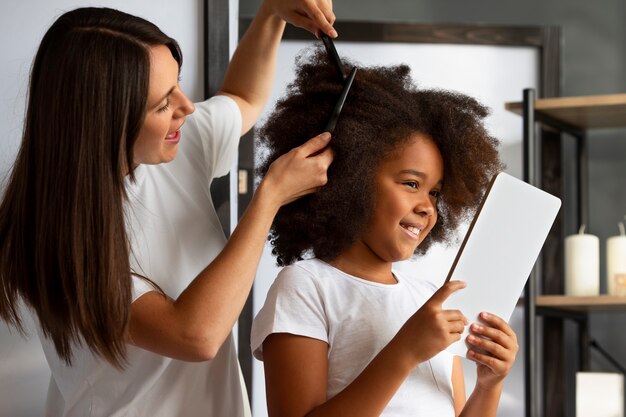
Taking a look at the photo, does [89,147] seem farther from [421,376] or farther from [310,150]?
[421,376]

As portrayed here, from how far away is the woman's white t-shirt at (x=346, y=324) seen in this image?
107 centimetres

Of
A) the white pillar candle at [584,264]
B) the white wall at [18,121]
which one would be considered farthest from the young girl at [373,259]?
the white pillar candle at [584,264]

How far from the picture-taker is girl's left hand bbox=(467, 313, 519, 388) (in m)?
1.06

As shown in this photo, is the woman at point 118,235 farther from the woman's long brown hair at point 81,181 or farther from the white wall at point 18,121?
the white wall at point 18,121

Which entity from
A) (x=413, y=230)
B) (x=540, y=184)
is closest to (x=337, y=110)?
(x=413, y=230)

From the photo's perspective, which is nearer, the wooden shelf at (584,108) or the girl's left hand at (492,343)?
the girl's left hand at (492,343)

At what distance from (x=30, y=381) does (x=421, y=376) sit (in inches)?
26.5

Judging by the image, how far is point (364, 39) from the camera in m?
2.20

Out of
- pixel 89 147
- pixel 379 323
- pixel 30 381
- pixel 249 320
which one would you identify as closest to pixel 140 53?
pixel 89 147

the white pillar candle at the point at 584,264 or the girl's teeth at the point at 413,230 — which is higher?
the girl's teeth at the point at 413,230

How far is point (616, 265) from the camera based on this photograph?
84.4 inches

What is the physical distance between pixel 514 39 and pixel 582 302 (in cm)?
69

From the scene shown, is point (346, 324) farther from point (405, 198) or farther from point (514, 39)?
point (514, 39)

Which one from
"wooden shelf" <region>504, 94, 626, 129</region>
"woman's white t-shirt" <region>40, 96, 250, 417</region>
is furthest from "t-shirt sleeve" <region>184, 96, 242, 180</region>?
"wooden shelf" <region>504, 94, 626, 129</region>
